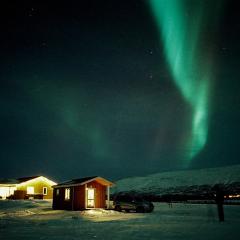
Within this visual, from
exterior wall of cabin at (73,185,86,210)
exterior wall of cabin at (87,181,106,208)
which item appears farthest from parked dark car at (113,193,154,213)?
exterior wall of cabin at (73,185,86,210)

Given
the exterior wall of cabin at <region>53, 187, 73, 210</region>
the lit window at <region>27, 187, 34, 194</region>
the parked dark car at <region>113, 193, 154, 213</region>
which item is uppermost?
the lit window at <region>27, 187, 34, 194</region>

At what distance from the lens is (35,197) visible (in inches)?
2405

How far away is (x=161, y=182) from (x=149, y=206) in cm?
10669

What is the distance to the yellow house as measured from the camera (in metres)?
60.0

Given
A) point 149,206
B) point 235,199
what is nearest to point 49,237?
point 149,206

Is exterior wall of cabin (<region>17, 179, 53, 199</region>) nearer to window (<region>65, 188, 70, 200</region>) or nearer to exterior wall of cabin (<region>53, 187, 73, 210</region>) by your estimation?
exterior wall of cabin (<region>53, 187, 73, 210</region>)

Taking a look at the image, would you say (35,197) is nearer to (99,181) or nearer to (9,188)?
(9,188)

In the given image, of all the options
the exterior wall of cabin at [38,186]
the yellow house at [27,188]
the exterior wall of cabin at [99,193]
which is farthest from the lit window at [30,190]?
the exterior wall of cabin at [99,193]

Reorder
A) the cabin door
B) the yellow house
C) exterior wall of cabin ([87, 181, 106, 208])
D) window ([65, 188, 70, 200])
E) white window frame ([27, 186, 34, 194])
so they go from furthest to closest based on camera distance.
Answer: white window frame ([27, 186, 34, 194]) → the yellow house → window ([65, 188, 70, 200]) → exterior wall of cabin ([87, 181, 106, 208]) → the cabin door

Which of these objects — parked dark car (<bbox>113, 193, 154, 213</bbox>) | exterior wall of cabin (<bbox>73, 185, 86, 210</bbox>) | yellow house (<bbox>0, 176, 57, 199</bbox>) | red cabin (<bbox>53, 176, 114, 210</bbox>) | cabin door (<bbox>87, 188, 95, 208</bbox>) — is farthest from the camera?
yellow house (<bbox>0, 176, 57, 199</bbox>)

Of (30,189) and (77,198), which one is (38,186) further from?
(77,198)

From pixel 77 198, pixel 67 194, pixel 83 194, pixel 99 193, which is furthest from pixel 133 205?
pixel 67 194

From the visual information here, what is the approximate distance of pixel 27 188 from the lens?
61.0 meters

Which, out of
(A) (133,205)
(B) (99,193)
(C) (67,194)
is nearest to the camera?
(A) (133,205)
